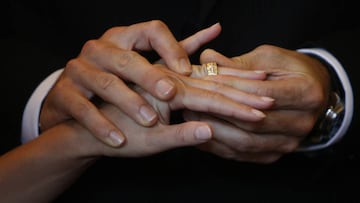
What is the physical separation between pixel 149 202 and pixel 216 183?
128 mm

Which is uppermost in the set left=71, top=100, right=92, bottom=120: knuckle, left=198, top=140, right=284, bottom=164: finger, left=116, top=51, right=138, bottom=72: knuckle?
left=116, top=51, right=138, bottom=72: knuckle

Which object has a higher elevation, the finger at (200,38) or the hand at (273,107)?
the finger at (200,38)

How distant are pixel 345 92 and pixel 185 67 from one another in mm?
314

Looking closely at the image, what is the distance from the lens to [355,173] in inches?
32.7

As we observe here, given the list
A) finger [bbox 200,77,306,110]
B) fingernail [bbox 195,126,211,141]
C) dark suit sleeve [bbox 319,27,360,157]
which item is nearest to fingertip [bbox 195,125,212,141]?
fingernail [bbox 195,126,211,141]

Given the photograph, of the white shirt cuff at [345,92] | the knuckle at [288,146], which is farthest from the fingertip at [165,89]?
the white shirt cuff at [345,92]

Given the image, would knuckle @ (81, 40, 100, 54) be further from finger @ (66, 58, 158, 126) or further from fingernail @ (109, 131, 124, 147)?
fingernail @ (109, 131, 124, 147)

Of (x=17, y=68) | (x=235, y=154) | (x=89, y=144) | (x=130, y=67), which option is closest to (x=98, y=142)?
(x=89, y=144)

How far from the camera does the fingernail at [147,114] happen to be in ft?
2.21

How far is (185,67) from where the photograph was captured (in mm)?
744

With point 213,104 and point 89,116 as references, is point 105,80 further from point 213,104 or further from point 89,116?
point 213,104

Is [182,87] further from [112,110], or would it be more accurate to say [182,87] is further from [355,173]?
[355,173]

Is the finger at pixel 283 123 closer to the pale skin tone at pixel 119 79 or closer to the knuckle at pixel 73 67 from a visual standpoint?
the pale skin tone at pixel 119 79

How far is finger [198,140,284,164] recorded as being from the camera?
0.74 meters
